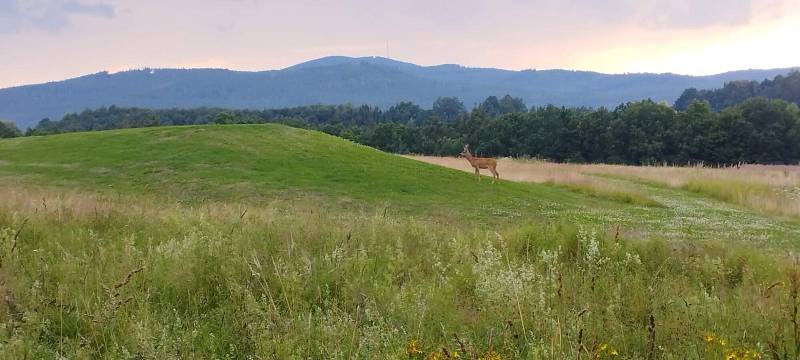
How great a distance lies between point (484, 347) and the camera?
4090 mm

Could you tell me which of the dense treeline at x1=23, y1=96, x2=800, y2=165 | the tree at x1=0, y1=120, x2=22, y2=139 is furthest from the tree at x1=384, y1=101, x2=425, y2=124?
the tree at x1=0, y1=120, x2=22, y2=139

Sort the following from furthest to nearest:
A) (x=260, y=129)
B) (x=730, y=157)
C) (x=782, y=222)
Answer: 1. (x=730, y=157)
2. (x=260, y=129)
3. (x=782, y=222)

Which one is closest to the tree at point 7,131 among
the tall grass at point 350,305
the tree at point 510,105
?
the tall grass at point 350,305

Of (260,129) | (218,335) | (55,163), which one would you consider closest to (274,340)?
(218,335)

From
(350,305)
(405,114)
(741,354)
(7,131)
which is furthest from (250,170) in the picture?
(405,114)

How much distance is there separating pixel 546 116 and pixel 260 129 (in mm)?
66030

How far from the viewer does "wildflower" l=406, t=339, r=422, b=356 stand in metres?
3.77

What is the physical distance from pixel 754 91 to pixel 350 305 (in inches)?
5762

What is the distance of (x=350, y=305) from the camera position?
195 inches

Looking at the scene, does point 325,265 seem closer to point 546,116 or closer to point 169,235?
point 169,235

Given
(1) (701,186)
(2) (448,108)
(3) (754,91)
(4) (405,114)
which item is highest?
(3) (754,91)

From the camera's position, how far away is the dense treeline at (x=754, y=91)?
4313 inches

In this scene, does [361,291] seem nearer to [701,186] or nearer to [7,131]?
[701,186]

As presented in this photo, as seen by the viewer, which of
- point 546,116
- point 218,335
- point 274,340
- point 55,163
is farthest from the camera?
point 546,116
